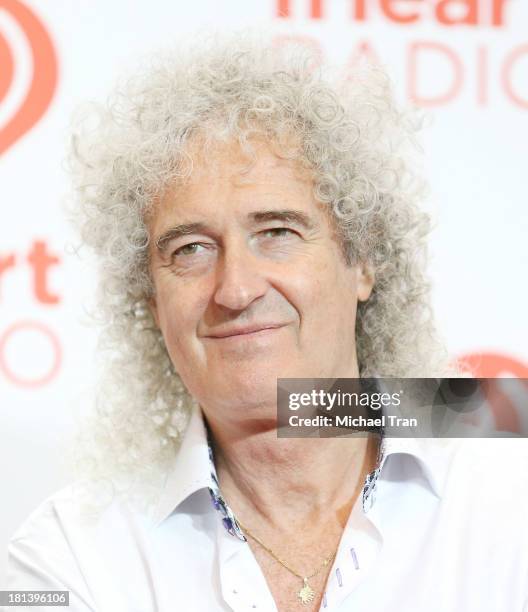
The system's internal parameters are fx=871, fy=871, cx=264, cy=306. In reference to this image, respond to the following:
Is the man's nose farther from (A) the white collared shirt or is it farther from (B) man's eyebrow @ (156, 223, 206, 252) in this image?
(A) the white collared shirt

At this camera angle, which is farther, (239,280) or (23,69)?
(23,69)

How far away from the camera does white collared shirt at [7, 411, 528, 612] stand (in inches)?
44.3

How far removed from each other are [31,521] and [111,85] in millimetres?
714

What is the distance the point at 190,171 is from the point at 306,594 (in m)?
0.59

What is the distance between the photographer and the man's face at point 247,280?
1.16 metres

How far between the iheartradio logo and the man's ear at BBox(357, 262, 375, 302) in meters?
0.62

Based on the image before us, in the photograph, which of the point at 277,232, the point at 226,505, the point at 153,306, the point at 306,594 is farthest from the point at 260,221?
the point at 306,594

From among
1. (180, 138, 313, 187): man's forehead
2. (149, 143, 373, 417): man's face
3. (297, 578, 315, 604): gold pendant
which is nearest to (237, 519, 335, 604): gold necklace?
(297, 578, 315, 604): gold pendant

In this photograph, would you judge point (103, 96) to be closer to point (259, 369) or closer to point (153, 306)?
point (153, 306)

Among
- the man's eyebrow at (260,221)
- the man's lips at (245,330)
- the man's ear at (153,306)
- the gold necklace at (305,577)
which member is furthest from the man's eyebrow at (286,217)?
the gold necklace at (305,577)

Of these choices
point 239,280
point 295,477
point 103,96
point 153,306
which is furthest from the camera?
point 103,96

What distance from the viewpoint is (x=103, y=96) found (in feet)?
4.79

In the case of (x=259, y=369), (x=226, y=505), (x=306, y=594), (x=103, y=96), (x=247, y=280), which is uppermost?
(x=103, y=96)

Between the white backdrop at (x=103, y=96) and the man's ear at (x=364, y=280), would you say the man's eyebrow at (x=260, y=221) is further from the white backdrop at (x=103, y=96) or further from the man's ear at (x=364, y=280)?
the white backdrop at (x=103, y=96)
